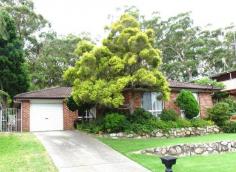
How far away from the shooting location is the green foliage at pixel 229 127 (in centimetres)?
2059

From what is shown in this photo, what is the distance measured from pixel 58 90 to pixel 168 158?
62.5 ft

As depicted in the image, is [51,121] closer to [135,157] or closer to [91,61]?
[91,61]

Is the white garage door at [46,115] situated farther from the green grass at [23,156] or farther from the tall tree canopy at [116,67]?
the green grass at [23,156]

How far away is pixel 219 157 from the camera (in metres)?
13.3

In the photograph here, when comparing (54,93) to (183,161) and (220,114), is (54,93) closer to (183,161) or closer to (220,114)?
(220,114)

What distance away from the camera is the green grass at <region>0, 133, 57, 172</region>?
1034cm

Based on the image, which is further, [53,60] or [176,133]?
[53,60]

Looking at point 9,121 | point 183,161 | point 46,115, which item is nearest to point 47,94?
point 46,115

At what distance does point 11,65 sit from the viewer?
83.8ft

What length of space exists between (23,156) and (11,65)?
14797mm

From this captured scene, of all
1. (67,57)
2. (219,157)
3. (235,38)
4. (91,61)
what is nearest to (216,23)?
(235,38)

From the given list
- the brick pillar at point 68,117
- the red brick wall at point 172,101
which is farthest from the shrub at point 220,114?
the brick pillar at point 68,117

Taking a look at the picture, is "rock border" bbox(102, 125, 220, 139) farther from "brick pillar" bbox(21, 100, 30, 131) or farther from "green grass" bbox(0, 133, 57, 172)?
"brick pillar" bbox(21, 100, 30, 131)

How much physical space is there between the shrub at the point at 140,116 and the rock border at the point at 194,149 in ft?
14.0
